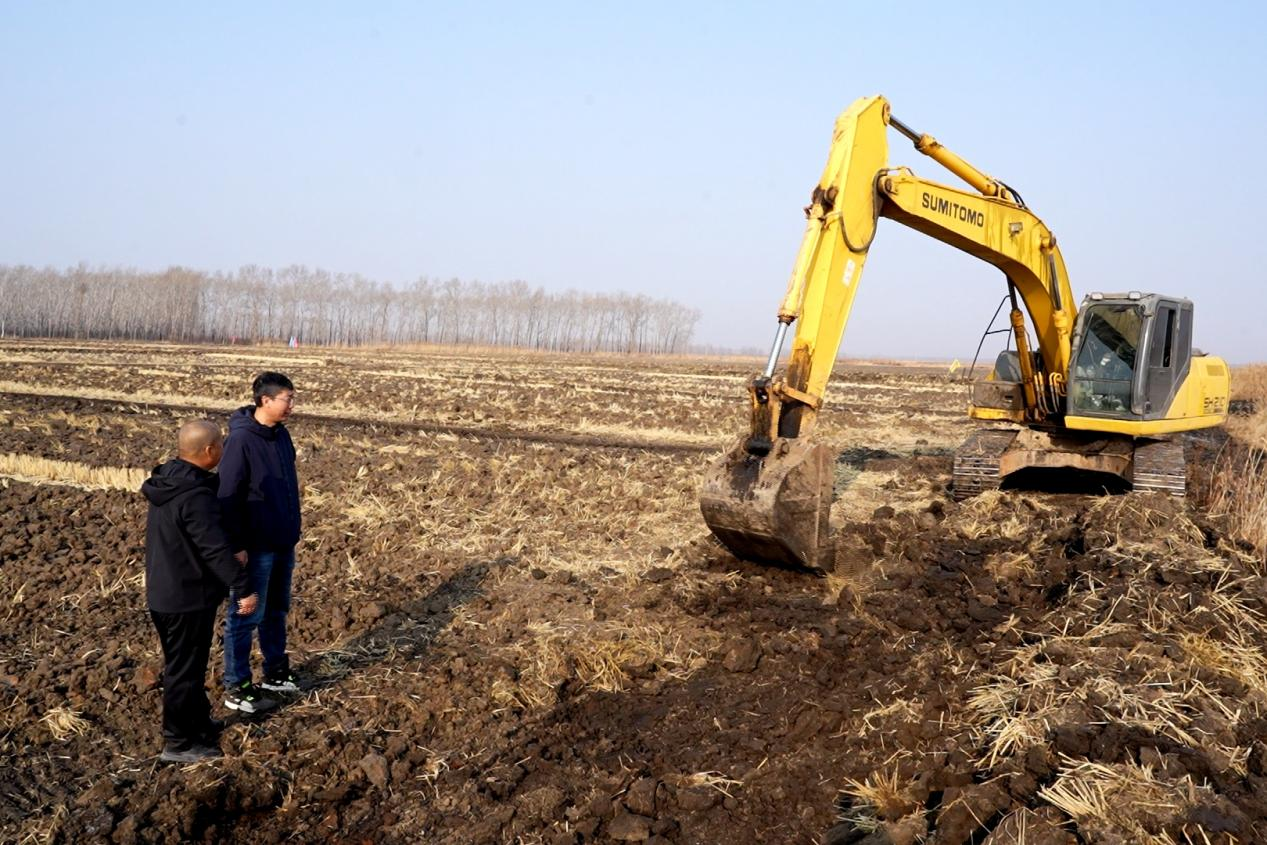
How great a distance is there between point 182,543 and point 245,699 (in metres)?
1.12

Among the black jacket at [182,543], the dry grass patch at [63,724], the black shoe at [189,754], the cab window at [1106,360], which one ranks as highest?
the cab window at [1106,360]

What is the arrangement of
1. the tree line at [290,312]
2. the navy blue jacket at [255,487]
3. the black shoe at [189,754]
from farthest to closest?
the tree line at [290,312] → the navy blue jacket at [255,487] → the black shoe at [189,754]

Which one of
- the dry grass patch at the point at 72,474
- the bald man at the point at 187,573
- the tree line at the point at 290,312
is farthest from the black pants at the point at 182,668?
the tree line at the point at 290,312

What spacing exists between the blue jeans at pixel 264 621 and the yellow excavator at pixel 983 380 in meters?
3.02

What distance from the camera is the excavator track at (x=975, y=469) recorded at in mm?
11195

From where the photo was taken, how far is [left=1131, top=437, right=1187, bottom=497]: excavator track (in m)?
10.2

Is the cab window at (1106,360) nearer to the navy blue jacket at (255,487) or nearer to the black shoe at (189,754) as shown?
the navy blue jacket at (255,487)

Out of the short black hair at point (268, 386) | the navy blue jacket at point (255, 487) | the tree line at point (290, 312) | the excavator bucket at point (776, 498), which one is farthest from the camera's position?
the tree line at point (290, 312)

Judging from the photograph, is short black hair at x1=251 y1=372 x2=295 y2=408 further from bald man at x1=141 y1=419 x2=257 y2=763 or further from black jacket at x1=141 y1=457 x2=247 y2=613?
black jacket at x1=141 y1=457 x2=247 y2=613

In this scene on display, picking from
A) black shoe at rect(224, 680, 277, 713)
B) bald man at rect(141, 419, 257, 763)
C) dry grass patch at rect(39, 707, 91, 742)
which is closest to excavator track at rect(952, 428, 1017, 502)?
black shoe at rect(224, 680, 277, 713)

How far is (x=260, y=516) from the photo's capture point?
5387mm

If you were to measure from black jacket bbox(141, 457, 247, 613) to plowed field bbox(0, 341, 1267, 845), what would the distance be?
34.6 inches

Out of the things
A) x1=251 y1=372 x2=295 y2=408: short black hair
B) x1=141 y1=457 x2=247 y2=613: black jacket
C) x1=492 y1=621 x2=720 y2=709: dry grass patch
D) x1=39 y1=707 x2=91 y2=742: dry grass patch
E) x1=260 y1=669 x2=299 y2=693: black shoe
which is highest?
x1=251 y1=372 x2=295 y2=408: short black hair

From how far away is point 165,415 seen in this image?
62.8 ft
